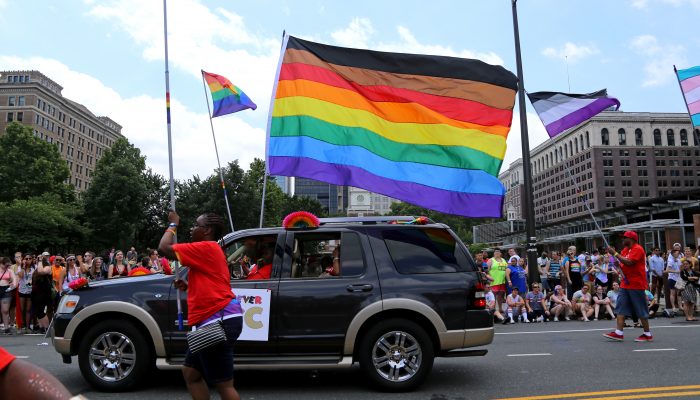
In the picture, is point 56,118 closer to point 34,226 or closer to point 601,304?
point 34,226

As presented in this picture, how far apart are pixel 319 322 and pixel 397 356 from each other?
942 mm

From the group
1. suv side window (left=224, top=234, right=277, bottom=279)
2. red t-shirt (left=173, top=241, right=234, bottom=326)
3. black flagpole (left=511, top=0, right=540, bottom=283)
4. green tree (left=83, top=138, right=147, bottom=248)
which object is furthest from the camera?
green tree (left=83, top=138, right=147, bottom=248)

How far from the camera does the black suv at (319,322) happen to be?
603 centimetres

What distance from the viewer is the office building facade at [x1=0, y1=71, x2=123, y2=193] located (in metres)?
88.8

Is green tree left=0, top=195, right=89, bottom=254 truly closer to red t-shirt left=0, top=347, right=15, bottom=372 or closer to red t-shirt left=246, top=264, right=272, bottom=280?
red t-shirt left=246, top=264, right=272, bottom=280

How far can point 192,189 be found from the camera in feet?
154

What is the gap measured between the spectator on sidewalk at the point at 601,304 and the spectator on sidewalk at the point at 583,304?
0.13 metres

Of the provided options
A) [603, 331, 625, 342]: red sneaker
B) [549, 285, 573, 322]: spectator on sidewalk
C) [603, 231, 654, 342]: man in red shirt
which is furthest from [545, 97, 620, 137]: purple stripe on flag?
[549, 285, 573, 322]: spectator on sidewalk

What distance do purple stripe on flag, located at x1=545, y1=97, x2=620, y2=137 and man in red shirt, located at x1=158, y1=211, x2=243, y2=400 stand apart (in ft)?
27.8

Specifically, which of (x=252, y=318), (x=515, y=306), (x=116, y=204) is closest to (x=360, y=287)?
(x=252, y=318)

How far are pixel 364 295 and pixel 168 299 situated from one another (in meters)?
2.18

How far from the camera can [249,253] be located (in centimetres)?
662

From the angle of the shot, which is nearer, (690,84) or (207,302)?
(207,302)

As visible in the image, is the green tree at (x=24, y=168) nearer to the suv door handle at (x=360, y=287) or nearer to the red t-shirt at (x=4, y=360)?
the suv door handle at (x=360, y=287)
